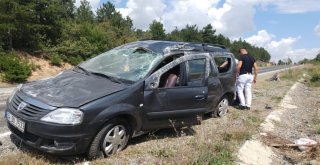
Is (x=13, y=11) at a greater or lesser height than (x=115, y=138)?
greater

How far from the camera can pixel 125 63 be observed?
6895 mm

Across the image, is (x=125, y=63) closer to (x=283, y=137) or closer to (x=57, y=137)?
(x=57, y=137)

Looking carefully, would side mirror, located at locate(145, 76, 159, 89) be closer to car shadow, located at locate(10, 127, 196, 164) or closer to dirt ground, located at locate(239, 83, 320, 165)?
car shadow, located at locate(10, 127, 196, 164)

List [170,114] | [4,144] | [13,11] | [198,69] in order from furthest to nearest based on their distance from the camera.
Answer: [13,11] < [198,69] < [170,114] < [4,144]

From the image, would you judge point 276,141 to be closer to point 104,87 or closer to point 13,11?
point 104,87

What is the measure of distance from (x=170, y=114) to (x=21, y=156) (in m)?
2.51

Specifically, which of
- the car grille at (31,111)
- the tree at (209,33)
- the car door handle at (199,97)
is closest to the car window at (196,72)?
the car door handle at (199,97)

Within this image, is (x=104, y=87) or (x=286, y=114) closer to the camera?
(x=104, y=87)

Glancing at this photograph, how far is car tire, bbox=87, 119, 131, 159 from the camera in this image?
557cm

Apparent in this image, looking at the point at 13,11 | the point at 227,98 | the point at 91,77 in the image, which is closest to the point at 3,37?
the point at 13,11

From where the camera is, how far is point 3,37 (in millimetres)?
24891

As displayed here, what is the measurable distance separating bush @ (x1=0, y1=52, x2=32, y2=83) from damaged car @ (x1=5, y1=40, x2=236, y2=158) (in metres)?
14.3

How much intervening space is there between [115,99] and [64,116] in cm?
83

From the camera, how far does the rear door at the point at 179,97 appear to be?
644cm
